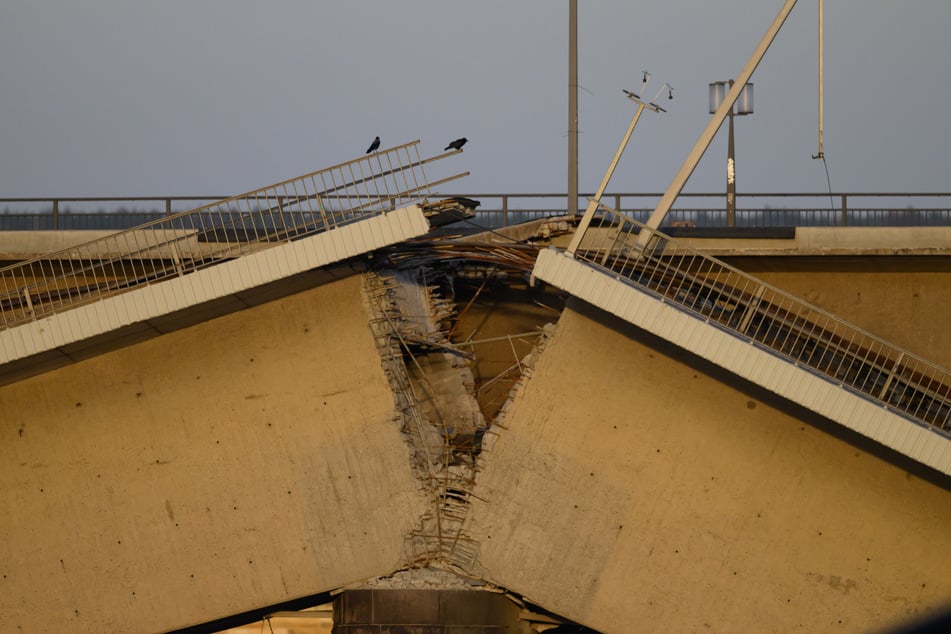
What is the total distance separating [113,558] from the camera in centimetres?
1416

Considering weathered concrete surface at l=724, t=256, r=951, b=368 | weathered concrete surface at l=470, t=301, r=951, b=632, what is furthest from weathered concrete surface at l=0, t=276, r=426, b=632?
weathered concrete surface at l=724, t=256, r=951, b=368

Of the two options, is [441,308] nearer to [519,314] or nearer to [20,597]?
[519,314]

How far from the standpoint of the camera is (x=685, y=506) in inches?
539

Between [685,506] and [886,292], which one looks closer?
[685,506]

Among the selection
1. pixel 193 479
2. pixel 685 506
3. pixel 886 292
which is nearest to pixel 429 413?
pixel 193 479

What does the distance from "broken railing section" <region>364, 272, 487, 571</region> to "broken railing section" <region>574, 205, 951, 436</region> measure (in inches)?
88.7

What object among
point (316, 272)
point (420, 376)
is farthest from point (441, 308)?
point (316, 272)

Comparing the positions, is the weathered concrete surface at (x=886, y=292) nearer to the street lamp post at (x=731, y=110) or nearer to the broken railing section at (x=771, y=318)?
the broken railing section at (x=771, y=318)

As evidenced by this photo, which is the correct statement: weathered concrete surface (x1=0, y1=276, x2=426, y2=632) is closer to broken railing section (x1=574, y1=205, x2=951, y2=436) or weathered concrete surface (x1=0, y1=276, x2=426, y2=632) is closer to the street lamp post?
broken railing section (x1=574, y1=205, x2=951, y2=436)

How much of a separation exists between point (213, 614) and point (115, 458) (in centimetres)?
218

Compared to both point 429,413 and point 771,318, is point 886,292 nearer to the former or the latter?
point 771,318

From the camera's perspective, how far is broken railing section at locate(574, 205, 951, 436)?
13031mm

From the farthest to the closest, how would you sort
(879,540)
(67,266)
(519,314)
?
(519,314) → (67,266) → (879,540)

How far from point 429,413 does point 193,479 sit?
2941 mm
